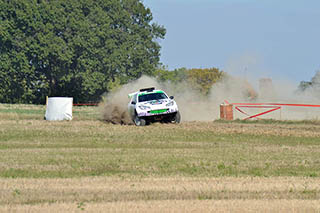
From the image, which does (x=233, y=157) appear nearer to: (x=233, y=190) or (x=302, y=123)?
(x=233, y=190)

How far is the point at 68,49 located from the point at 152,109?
152 feet

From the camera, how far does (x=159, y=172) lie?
1442cm

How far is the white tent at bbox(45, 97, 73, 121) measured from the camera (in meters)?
36.8

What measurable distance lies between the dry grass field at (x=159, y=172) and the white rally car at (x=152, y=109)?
4222 mm

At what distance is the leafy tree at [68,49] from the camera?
241 feet

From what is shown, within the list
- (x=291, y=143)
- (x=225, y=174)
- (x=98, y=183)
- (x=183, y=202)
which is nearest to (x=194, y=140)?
(x=291, y=143)

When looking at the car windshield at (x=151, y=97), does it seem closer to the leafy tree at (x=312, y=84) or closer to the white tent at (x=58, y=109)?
the white tent at (x=58, y=109)

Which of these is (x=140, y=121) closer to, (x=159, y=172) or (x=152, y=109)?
(x=152, y=109)

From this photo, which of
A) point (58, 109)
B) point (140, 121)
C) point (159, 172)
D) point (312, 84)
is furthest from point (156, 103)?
point (312, 84)

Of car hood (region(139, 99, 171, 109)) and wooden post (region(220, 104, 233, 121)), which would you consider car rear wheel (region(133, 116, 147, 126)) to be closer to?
car hood (region(139, 99, 171, 109))

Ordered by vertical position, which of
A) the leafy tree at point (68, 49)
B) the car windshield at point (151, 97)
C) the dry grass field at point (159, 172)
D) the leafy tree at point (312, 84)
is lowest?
the dry grass field at point (159, 172)

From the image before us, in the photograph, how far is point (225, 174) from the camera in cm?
1413

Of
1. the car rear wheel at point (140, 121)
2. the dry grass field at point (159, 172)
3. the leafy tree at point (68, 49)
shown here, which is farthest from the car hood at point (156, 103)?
the leafy tree at point (68, 49)

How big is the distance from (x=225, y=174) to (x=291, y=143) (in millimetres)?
9009
